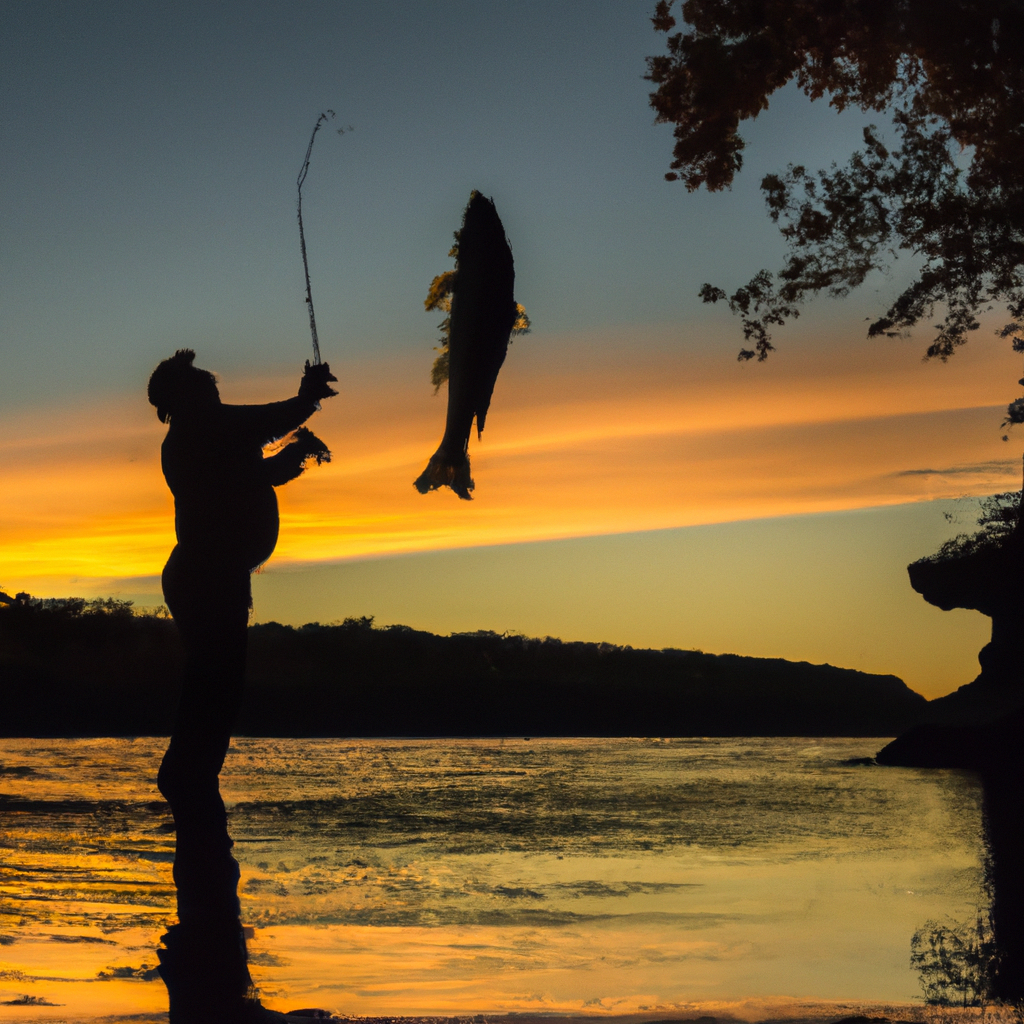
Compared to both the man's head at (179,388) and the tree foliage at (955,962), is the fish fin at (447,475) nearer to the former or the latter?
the man's head at (179,388)

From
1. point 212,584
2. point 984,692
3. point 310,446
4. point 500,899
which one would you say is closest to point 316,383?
point 310,446

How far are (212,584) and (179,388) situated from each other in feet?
4.06

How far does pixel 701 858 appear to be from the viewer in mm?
10789

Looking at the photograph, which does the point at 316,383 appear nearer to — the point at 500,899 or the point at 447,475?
the point at 447,475

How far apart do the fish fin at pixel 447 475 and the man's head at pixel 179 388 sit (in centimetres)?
158

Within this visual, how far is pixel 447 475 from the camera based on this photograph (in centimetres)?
565

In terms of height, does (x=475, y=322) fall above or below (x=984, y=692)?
above

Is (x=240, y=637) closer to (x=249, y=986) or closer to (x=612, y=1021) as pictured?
(x=249, y=986)

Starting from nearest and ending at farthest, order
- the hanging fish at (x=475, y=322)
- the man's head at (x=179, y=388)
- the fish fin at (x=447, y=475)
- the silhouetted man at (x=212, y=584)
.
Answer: the hanging fish at (x=475, y=322)
the fish fin at (x=447, y=475)
the silhouetted man at (x=212, y=584)
the man's head at (x=179, y=388)

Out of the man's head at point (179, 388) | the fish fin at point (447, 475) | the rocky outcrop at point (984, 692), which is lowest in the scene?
the rocky outcrop at point (984, 692)

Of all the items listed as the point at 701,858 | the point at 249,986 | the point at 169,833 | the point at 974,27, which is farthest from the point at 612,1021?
the point at 974,27

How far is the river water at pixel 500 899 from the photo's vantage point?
541cm

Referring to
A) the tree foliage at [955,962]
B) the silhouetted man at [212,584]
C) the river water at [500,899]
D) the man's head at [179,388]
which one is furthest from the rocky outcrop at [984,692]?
the man's head at [179,388]

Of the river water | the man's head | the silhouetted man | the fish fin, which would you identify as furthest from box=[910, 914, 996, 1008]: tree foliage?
the man's head
